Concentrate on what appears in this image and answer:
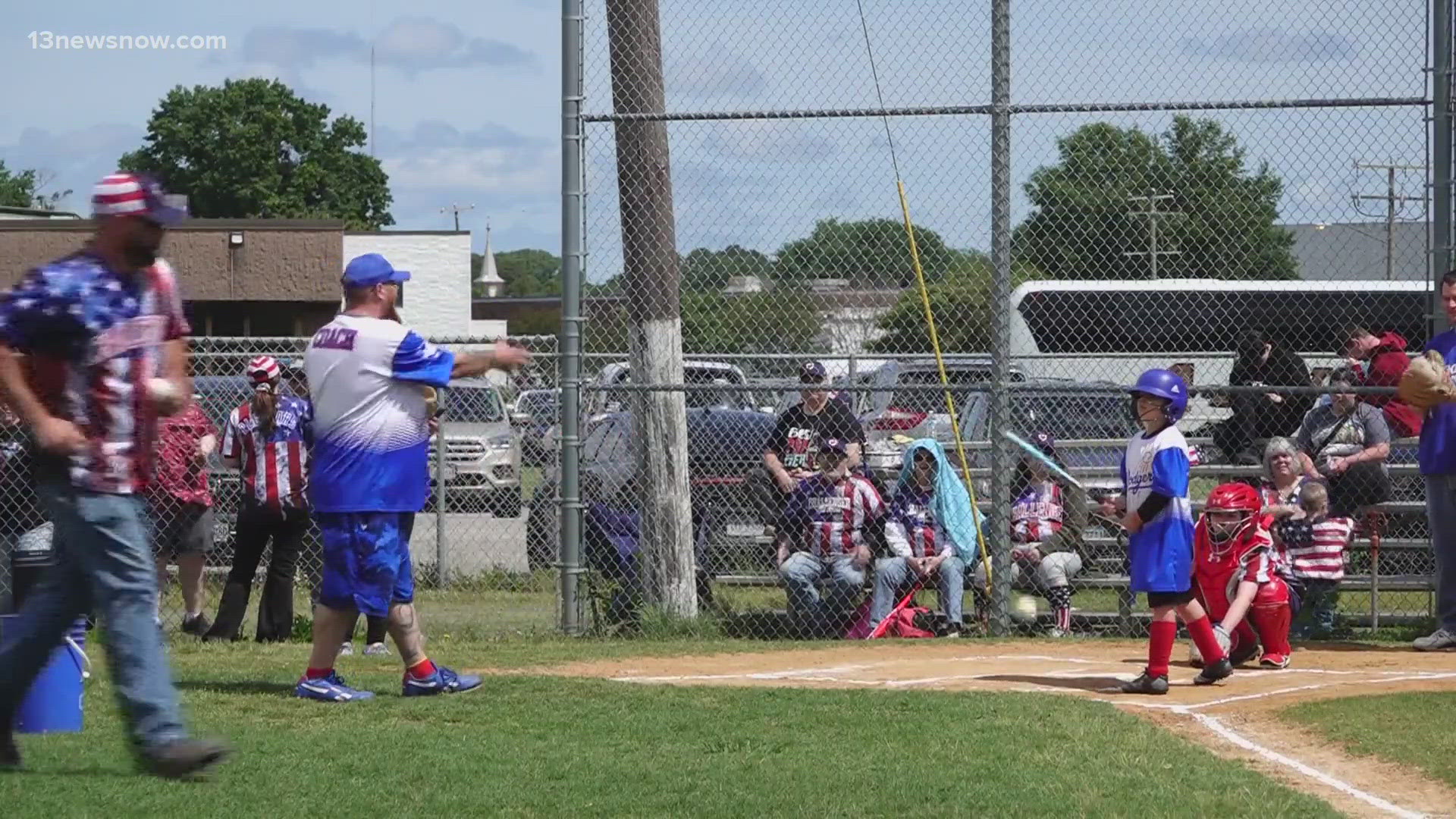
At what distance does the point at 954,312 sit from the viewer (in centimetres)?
1222

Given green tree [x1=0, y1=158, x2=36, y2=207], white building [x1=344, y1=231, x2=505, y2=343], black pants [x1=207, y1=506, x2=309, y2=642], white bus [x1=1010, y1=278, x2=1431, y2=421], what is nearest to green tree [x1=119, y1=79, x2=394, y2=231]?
green tree [x1=0, y1=158, x2=36, y2=207]

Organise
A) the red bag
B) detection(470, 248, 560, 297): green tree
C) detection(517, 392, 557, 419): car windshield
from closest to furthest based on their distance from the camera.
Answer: the red bag
detection(517, 392, 557, 419): car windshield
detection(470, 248, 560, 297): green tree

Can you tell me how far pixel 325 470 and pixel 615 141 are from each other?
4.15 m

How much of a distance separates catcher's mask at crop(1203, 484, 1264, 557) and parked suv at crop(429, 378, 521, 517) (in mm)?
6025

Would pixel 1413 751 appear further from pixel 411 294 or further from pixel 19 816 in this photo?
pixel 411 294

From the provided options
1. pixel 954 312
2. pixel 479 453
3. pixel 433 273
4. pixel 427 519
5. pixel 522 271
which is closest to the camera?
pixel 954 312

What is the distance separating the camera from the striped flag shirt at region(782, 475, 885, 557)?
11.9 metres

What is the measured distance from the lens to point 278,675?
9305mm

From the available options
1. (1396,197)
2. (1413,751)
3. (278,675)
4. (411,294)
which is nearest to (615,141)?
(278,675)

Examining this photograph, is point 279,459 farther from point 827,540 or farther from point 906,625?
point 906,625

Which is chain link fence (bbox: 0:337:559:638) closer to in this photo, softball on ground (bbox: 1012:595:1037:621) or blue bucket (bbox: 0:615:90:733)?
blue bucket (bbox: 0:615:90:733)

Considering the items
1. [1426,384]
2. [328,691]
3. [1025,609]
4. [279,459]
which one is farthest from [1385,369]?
[279,459]

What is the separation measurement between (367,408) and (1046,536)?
5306mm

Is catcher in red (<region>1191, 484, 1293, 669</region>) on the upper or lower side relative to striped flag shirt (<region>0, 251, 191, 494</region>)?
lower
